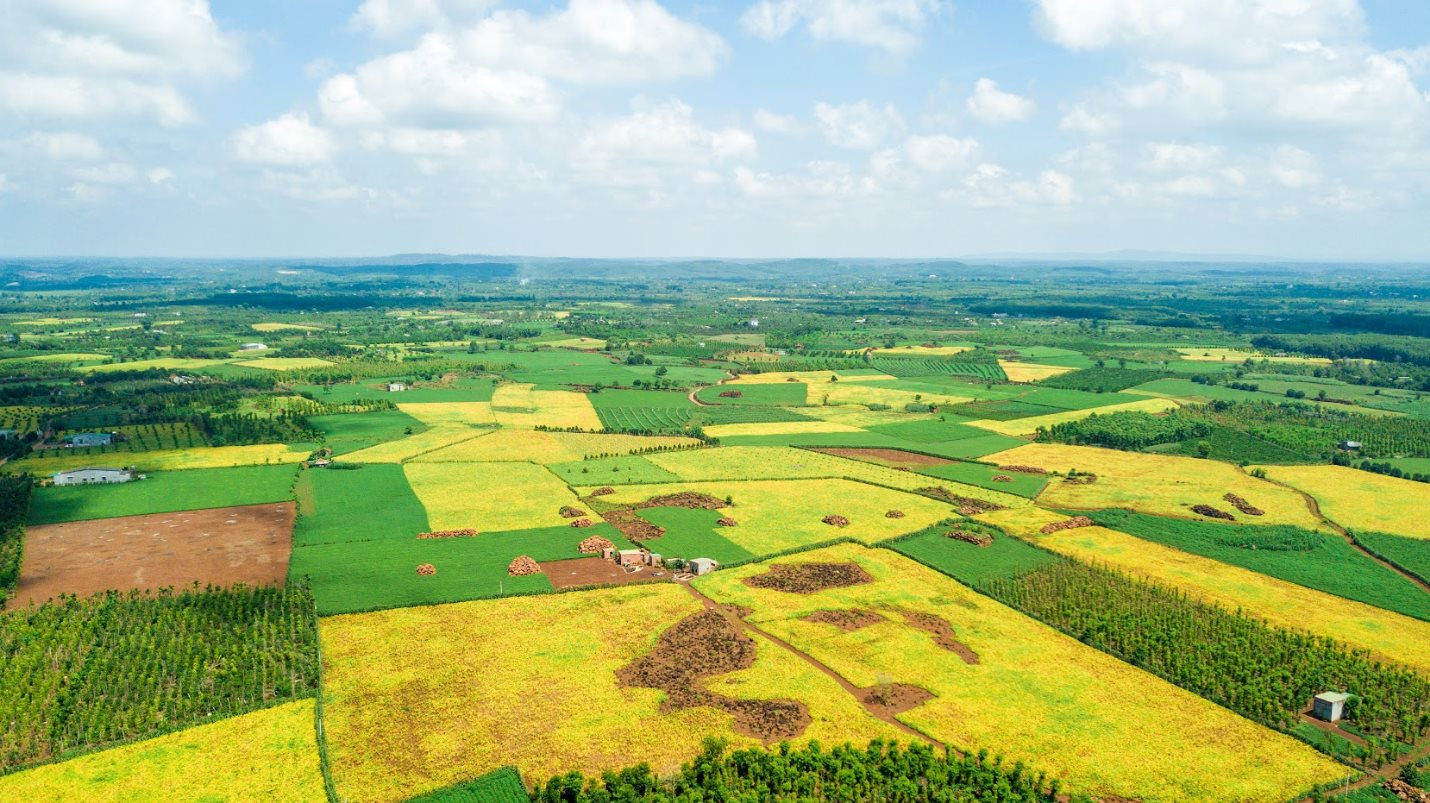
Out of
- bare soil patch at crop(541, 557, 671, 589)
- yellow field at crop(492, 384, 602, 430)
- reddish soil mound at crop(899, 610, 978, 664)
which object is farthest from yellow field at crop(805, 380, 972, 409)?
reddish soil mound at crop(899, 610, 978, 664)

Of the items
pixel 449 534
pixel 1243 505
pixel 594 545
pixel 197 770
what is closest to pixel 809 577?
pixel 594 545

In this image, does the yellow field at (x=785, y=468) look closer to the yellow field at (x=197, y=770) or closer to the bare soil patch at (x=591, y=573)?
the bare soil patch at (x=591, y=573)

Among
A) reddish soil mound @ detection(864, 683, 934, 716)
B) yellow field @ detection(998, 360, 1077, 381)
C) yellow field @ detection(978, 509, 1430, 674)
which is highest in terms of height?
yellow field @ detection(998, 360, 1077, 381)

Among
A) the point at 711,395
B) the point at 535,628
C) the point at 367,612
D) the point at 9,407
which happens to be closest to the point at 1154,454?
the point at 711,395

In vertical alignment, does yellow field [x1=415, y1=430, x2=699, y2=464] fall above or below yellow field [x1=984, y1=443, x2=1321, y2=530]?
below

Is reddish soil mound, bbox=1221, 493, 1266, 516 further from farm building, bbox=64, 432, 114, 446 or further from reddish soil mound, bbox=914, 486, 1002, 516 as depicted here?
farm building, bbox=64, 432, 114, 446

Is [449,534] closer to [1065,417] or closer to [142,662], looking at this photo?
[142,662]

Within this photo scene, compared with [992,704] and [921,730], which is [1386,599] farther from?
[921,730]
